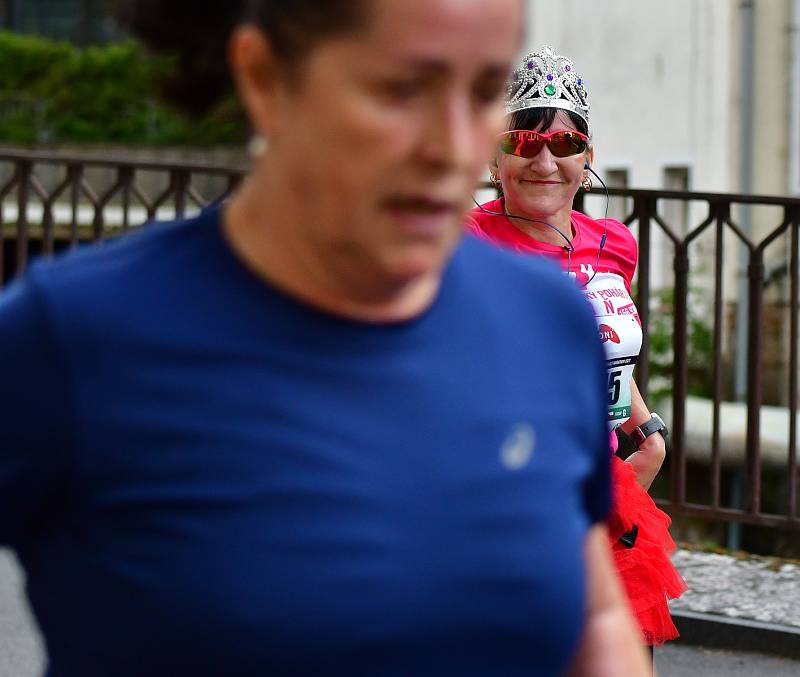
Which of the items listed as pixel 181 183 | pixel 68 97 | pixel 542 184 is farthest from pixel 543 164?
pixel 68 97

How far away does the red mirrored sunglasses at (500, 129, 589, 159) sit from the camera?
3.90 meters

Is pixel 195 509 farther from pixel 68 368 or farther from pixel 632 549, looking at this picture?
pixel 632 549

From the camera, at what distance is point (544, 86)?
3.97 meters

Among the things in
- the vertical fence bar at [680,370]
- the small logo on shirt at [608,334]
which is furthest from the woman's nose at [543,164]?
the vertical fence bar at [680,370]

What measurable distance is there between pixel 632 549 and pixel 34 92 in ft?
102

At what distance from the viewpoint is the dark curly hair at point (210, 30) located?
1.39 m

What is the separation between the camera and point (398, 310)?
4.90 feet

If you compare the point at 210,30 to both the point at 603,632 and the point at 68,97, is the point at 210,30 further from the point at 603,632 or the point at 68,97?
the point at 68,97

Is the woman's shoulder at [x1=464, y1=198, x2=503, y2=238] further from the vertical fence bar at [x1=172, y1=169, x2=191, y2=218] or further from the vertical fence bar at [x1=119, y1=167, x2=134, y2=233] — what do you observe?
the vertical fence bar at [x1=119, y1=167, x2=134, y2=233]

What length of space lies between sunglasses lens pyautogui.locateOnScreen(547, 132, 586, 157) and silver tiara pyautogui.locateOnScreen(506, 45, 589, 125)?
7 cm

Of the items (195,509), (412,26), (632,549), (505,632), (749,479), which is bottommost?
(749,479)

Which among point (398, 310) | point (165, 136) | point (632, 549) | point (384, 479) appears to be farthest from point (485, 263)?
point (165, 136)

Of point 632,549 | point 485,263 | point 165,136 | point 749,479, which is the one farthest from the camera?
point 165,136

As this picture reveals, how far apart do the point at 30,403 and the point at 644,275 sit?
19.0 ft
